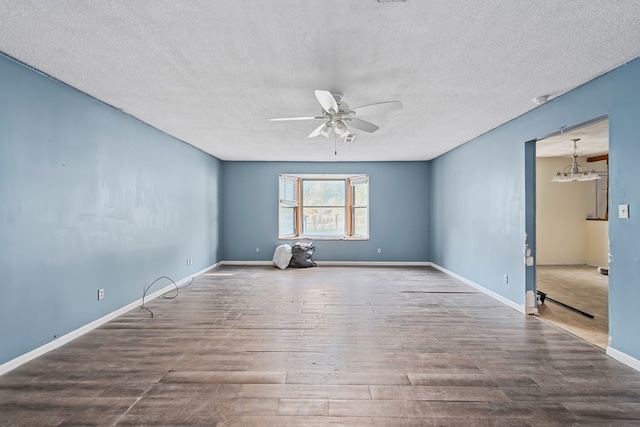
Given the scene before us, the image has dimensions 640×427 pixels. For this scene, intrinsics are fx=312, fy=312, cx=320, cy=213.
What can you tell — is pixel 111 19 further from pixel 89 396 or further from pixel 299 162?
pixel 299 162

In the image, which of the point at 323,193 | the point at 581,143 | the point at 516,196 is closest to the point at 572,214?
the point at 581,143

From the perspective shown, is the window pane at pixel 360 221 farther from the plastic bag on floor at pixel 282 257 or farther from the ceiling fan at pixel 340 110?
the ceiling fan at pixel 340 110

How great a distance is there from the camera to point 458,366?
2531 millimetres

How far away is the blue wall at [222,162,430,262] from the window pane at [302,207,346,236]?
20.7 inches

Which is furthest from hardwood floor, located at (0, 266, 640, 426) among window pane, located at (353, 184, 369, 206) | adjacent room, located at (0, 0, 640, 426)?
window pane, located at (353, 184, 369, 206)

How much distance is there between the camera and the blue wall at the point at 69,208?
98.3 inches

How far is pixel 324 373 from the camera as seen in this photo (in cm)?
243

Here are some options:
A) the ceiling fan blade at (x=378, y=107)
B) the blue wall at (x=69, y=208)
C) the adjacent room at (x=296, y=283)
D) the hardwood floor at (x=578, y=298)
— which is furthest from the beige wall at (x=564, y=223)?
the blue wall at (x=69, y=208)

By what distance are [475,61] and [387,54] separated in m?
0.72

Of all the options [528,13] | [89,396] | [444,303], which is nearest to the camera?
[528,13]

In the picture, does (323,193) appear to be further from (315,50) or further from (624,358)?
(624,358)

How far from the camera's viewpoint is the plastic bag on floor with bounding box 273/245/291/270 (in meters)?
6.82

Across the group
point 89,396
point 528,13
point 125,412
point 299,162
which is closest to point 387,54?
point 528,13

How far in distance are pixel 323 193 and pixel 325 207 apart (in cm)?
35
